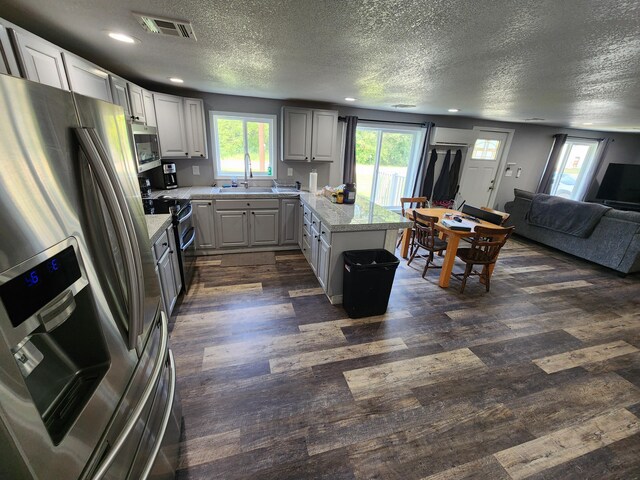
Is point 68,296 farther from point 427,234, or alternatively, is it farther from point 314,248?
point 427,234

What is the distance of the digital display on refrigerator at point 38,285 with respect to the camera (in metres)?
0.53

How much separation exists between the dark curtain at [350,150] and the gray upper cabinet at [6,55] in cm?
389

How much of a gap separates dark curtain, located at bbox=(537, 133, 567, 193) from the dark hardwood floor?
3.83m

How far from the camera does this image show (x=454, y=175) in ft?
17.8

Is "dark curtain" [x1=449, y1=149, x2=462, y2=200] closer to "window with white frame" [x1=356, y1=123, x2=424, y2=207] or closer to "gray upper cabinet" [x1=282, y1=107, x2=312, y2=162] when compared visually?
"window with white frame" [x1=356, y1=123, x2=424, y2=207]

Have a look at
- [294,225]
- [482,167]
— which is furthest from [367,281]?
[482,167]

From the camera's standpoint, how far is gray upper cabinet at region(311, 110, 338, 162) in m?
3.99

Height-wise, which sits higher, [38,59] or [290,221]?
[38,59]

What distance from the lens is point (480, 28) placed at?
134cm

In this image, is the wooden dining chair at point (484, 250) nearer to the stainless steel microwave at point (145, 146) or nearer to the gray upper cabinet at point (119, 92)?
the stainless steel microwave at point (145, 146)

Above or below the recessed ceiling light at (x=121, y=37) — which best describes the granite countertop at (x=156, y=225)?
below

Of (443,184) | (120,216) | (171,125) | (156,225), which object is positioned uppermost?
(171,125)

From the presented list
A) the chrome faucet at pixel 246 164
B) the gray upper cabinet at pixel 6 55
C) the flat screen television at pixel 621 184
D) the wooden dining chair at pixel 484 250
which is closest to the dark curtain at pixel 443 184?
the wooden dining chair at pixel 484 250

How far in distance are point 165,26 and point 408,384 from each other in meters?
2.85
